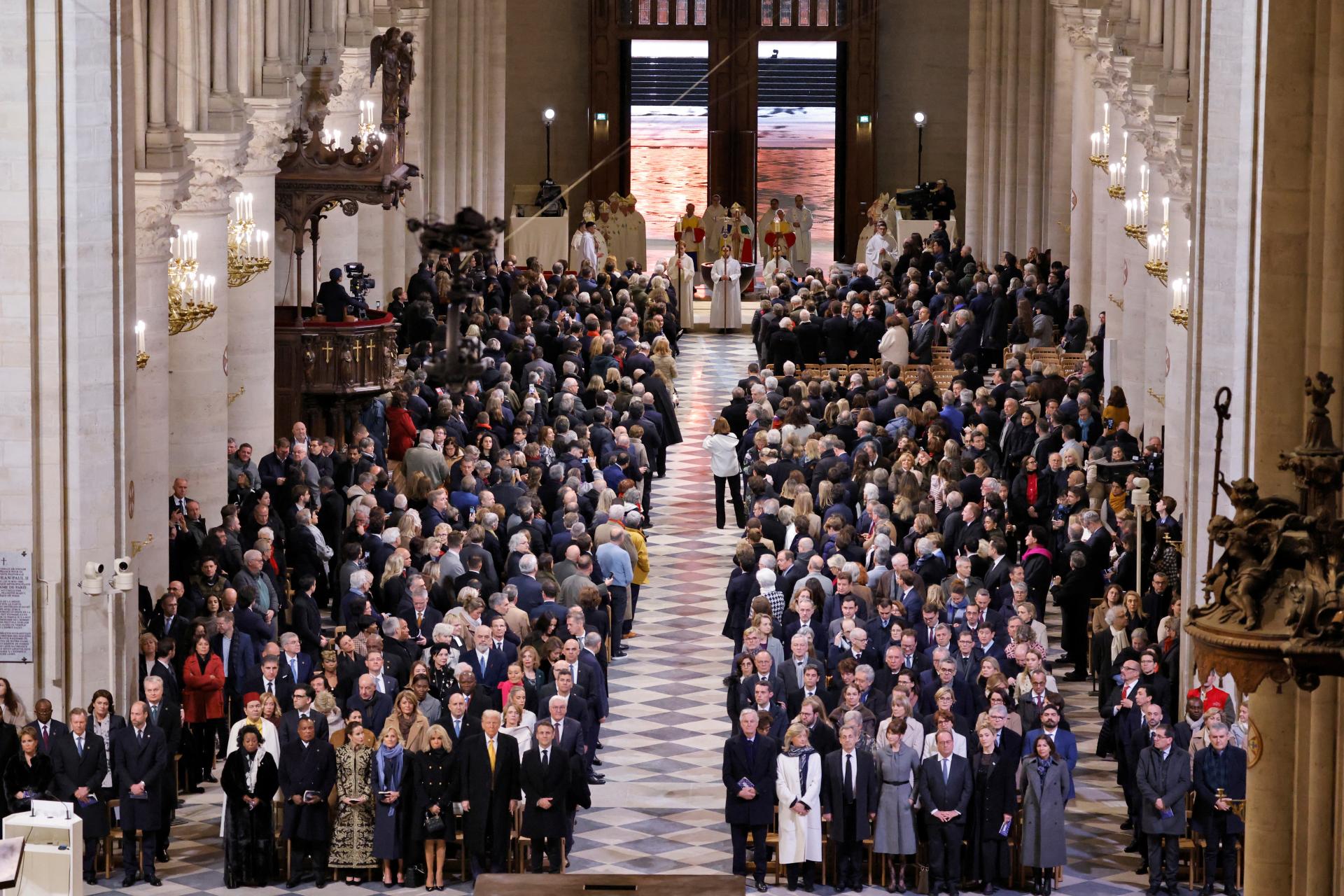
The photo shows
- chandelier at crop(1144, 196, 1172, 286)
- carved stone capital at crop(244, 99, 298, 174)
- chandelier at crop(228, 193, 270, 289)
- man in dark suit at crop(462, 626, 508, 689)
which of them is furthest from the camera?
carved stone capital at crop(244, 99, 298, 174)

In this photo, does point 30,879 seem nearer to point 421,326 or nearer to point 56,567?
point 56,567

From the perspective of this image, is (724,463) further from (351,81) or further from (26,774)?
(26,774)

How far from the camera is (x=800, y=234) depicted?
4888 cm

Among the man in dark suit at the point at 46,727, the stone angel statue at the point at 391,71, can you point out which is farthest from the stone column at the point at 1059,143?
the man in dark suit at the point at 46,727

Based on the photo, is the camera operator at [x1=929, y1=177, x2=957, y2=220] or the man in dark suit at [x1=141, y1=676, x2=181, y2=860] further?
the camera operator at [x1=929, y1=177, x2=957, y2=220]

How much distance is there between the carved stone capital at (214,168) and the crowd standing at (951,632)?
6.54m

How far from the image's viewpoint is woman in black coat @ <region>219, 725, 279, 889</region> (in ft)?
61.0

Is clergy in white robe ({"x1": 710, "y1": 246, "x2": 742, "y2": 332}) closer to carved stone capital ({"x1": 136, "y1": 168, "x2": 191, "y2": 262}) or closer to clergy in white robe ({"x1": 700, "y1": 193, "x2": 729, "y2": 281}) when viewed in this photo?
clergy in white robe ({"x1": 700, "y1": 193, "x2": 729, "y2": 281})

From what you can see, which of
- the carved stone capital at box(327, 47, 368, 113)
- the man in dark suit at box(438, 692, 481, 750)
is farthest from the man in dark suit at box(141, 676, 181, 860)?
the carved stone capital at box(327, 47, 368, 113)

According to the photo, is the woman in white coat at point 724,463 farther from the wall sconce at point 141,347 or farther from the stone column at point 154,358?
the wall sconce at point 141,347

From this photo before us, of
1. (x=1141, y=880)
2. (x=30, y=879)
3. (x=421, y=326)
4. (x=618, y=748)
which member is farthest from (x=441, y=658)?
(x=421, y=326)

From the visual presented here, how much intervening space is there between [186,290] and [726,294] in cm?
1995

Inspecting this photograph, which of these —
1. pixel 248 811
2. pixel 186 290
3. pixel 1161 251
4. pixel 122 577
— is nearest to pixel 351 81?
pixel 186 290

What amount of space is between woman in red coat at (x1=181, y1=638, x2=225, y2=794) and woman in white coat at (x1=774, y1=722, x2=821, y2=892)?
5.07 m
